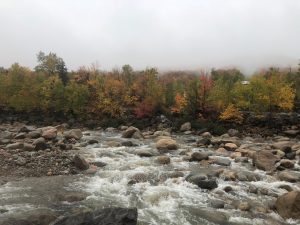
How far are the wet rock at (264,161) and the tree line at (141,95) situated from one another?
22.1 m

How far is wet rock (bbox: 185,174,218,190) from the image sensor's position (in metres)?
19.5

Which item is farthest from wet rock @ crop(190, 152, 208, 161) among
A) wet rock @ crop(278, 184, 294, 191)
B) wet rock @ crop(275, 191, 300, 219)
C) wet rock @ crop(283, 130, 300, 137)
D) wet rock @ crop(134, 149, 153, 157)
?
wet rock @ crop(283, 130, 300, 137)

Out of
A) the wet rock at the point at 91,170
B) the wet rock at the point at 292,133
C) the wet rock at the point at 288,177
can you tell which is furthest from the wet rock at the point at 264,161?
the wet rock at the point at 292,133

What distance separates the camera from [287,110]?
52.3m

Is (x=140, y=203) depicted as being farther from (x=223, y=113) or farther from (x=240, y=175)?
(x=223, y=113)

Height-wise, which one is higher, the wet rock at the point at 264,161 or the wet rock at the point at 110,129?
the wet rock at the point at 264,161

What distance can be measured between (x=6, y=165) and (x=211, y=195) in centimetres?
1306

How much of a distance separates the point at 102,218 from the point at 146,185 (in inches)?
276

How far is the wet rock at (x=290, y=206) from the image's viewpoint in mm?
15373

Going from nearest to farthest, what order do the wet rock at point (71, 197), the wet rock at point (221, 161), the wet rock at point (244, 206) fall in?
1. the wet rock at point (244, 206)
2. the wet rock at point (71, 197)
3. the wet rock at point (221, 161)

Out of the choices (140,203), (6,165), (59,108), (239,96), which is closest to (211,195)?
(140,203)

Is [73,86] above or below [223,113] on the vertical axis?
above

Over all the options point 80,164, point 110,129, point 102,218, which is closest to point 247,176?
point 80,164

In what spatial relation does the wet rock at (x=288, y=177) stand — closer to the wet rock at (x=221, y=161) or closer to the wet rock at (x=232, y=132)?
the wet rock at (x=221, y=161)
